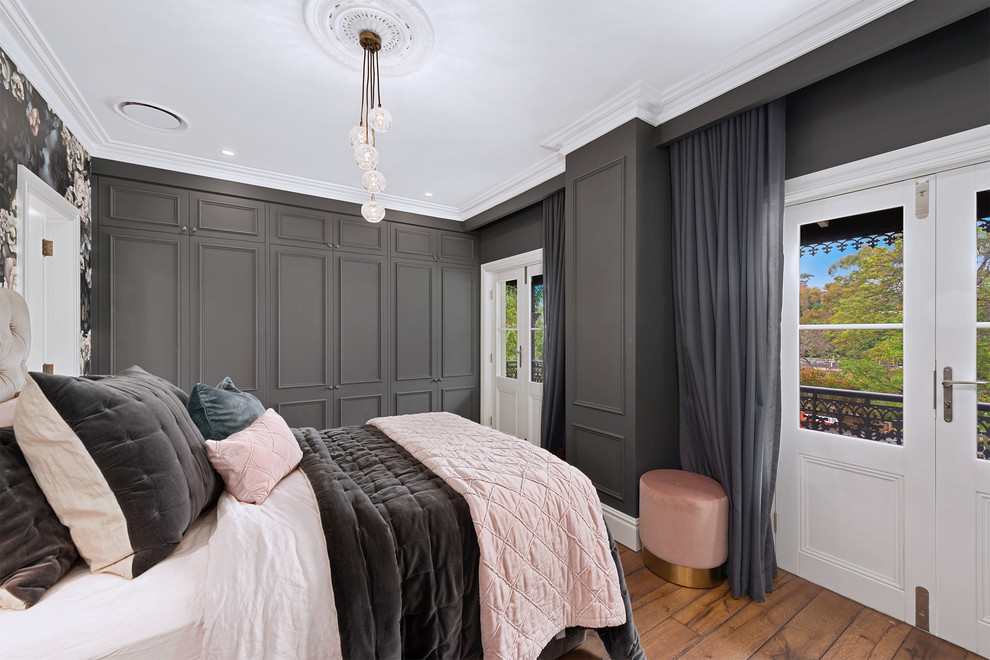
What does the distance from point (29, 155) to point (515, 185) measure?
3119mm

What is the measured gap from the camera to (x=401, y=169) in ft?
11.7

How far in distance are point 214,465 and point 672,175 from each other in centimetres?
283

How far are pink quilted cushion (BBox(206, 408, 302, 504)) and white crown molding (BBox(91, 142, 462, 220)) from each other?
280cm

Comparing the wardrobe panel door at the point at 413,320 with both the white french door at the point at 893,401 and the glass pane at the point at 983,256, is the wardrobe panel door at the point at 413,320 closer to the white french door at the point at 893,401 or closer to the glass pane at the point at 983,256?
the white french door at the point at 893,401

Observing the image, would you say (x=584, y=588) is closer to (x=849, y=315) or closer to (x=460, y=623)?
(x=460, y=623)

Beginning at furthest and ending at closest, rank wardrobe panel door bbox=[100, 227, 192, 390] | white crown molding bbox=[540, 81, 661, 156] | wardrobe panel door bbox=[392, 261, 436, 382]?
wardrobe panel door bbox=[392, 261, 436, 382] → wardrobe panel door bbox=[100, 227, 192, 390] → white crown molding bbox=[540, 81, 661, 156]

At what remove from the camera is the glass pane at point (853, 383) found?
6.41 feet

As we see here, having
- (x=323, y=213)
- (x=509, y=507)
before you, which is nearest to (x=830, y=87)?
(x=509, y=507)

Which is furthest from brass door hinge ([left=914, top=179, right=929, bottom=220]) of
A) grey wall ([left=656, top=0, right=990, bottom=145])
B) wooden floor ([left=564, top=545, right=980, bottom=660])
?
wooden floor ([left=564, top=545, right=980, bottom=660])

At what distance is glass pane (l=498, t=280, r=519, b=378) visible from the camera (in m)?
4.60

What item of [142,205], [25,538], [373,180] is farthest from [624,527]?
[142,205]

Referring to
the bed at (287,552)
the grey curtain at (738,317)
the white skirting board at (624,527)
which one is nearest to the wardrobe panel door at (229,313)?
the bed at (287,552)

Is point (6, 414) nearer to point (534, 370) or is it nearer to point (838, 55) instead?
point (838, 55)

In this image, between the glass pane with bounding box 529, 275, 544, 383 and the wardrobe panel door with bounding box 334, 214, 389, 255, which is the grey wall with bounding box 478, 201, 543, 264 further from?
the wardrobe panel door with bounding box 334, 214, 389, 255
